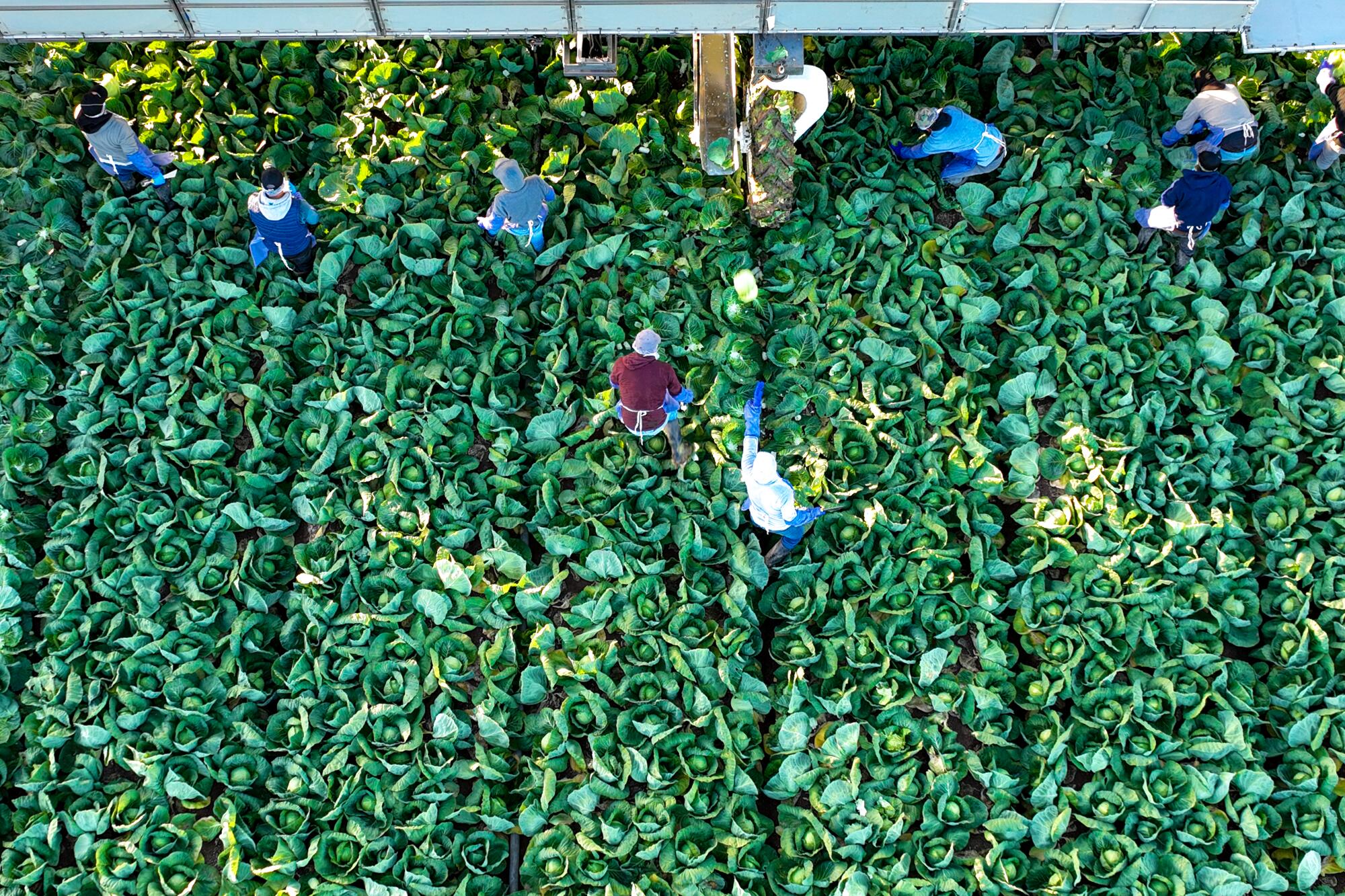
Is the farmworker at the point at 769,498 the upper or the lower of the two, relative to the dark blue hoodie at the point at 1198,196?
lower

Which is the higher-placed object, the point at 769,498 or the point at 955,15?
the point at 955,15

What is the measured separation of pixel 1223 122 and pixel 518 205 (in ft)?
22.0

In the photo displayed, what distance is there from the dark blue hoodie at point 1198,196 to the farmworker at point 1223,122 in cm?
55

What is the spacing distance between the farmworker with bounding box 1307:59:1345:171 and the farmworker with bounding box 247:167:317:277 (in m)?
9.76

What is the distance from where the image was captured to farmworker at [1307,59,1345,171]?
37.2 feet

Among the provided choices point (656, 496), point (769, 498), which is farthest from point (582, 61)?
point (769, 498)

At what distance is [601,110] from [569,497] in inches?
159

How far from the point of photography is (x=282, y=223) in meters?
10.6

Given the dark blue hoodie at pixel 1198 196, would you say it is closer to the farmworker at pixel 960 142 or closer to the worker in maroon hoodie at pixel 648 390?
the farmworker at pixel 960 142

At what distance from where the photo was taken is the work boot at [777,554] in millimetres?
10242

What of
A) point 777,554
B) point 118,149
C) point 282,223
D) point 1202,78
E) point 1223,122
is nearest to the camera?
point 777,554

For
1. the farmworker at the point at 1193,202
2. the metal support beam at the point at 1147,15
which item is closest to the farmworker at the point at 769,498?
the farmworker at the point at 1193,202

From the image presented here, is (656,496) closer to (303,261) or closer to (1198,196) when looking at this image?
(303,261)

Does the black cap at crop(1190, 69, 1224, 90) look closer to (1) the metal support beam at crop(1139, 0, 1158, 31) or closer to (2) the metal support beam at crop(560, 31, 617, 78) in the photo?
(1) the metal support beam at crop(1139, 0, 1158, 31)
